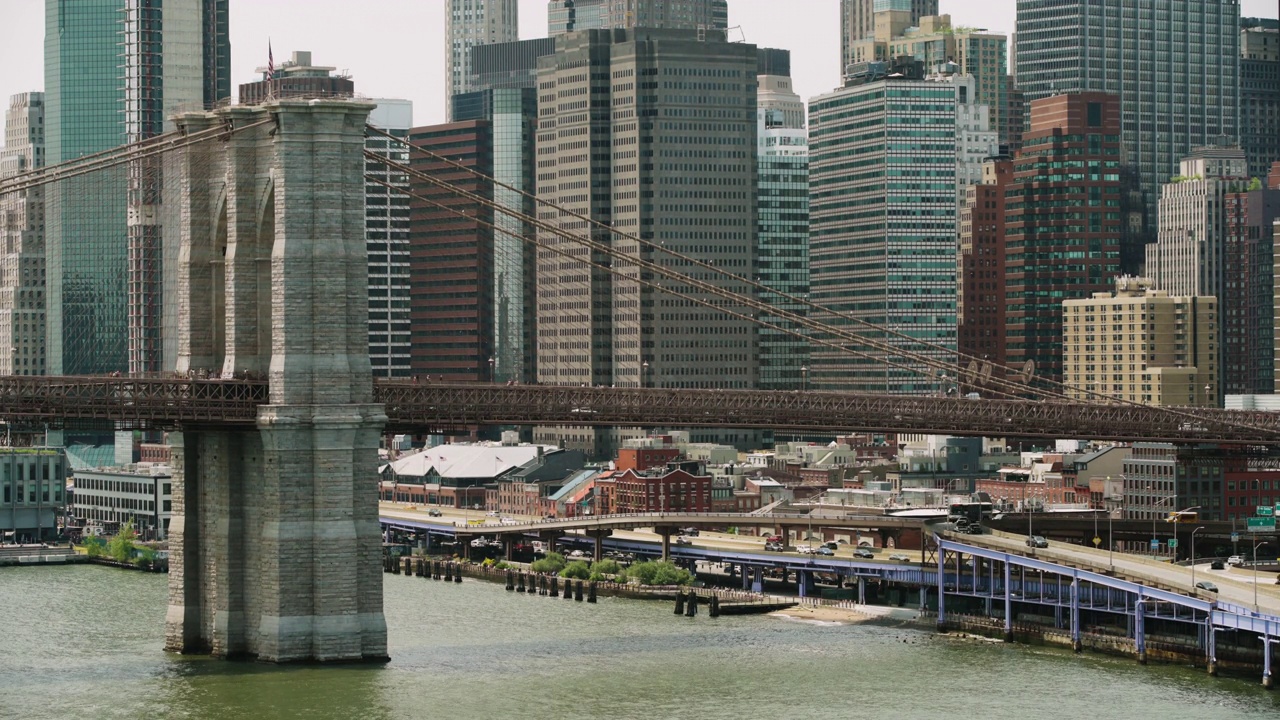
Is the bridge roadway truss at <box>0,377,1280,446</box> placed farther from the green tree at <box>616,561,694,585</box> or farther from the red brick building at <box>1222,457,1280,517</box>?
the green tree at <box>616,561,694,585</box>

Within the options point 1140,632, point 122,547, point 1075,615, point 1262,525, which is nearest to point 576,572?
point 122,547

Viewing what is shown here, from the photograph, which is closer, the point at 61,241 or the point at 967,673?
the point at 967,673

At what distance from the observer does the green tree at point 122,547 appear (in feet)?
466

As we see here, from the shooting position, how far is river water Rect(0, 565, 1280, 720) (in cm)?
7931

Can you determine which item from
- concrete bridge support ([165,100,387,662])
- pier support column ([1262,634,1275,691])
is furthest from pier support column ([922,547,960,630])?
concrete bridge support ([165,100,387,662])

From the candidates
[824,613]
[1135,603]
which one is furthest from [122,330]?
[1135,603]

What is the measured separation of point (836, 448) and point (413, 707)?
393ft

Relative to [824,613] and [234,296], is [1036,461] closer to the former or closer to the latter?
[824,613]

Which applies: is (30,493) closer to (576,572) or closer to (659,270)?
(576,572)

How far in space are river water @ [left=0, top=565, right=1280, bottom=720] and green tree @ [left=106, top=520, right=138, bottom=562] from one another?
111 feet

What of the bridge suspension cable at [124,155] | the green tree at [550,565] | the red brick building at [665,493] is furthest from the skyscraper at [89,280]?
the red brick building at [665,493]

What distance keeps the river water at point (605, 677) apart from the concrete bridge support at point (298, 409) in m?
1.88

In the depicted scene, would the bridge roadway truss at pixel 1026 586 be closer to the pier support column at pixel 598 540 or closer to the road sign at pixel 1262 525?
the pier support column at pixel 598 540

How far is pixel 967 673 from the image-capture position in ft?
294
